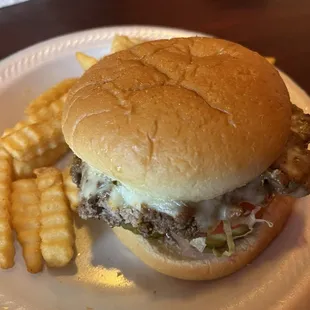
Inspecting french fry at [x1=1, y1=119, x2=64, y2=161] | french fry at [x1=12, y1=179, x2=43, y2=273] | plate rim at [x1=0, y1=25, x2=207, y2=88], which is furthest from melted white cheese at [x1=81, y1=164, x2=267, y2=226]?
plate rim at [x1=0, y1=25, x2=207, y2=88]

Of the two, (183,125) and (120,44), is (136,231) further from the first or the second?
(120,44)

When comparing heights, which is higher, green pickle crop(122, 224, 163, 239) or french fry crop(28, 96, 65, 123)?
french fry crop(28, 96, 65, 123)

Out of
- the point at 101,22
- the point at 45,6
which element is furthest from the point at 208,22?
the point at 45,6

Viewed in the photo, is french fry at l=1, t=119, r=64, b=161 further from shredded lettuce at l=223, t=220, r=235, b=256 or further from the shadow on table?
shredded lettuce at l=223, t=220, r=235, b=256

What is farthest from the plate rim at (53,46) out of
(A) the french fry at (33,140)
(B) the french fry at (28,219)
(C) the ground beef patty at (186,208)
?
(C) the ground beef patty at (186,208)

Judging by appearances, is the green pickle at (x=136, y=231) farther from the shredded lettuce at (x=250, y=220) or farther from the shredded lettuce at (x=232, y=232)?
the shredded lettuce at (x=250, y=220)

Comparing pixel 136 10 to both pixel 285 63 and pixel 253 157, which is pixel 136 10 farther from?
pixel 253 157
